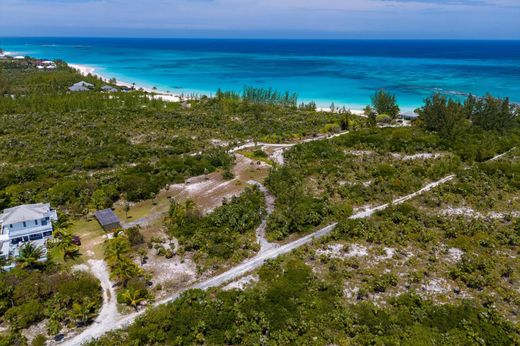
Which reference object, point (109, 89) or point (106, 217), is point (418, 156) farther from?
point (109, 89)

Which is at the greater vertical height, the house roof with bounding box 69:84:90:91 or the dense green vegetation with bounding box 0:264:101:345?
the house roof with bounding box 69:84:90:91

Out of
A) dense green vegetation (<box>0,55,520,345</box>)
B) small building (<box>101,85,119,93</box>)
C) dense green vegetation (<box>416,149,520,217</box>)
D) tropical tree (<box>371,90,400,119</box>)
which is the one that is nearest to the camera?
dense green vegetation (<box>0,55,520,345</box>)

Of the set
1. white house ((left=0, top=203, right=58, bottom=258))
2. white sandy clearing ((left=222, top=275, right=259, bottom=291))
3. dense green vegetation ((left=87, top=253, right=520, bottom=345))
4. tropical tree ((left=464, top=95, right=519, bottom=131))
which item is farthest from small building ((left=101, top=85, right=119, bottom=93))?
tropical tree ((left=464, top=95, right=519, bottom=131))

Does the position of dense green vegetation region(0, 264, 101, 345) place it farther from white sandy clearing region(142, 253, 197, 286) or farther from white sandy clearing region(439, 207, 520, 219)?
white sandy clearing region(439, 207, 520, 219)

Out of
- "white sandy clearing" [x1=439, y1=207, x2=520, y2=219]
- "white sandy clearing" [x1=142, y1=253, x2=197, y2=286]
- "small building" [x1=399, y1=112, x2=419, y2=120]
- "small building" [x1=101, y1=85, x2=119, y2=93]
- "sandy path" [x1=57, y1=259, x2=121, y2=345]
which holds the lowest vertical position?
"sandy path" [x1=57, y1=259, x2=121, y2=345]

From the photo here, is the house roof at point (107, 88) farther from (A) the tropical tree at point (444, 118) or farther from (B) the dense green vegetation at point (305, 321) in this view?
(B) the dense green vegetation at point (305, 321)

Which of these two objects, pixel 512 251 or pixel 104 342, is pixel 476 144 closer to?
pixel 512 251

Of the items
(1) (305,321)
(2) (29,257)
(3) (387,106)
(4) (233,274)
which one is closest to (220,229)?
(4) (233,274)
